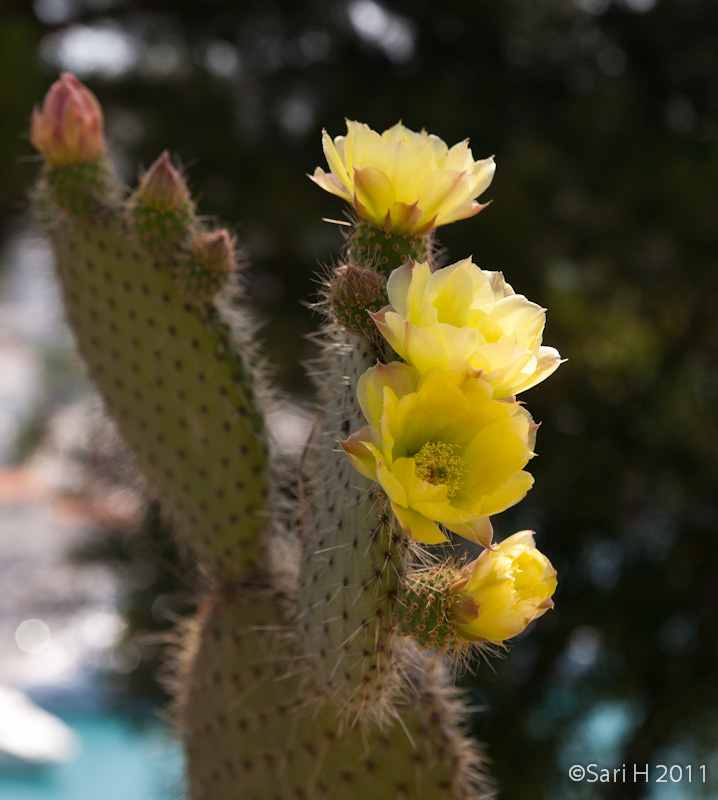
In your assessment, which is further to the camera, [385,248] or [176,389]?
[176,389]

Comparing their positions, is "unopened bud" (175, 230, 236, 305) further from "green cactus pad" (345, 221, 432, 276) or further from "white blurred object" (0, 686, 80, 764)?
"white blurred object" (0, 686, 80, 764)

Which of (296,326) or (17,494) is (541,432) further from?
(17,494)

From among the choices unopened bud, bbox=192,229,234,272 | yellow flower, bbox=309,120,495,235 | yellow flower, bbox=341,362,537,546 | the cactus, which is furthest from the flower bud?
yellow flower, bbox=341,362,537,546

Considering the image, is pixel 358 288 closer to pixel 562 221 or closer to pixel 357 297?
pixel 357 297

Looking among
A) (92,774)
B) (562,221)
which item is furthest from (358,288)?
(92,774)

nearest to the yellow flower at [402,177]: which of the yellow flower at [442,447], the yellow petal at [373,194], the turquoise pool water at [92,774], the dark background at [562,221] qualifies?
the yellow petal at [373,194]

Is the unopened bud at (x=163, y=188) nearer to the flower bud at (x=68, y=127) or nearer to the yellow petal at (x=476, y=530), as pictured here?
the flower bud at (x=68, y=127)
